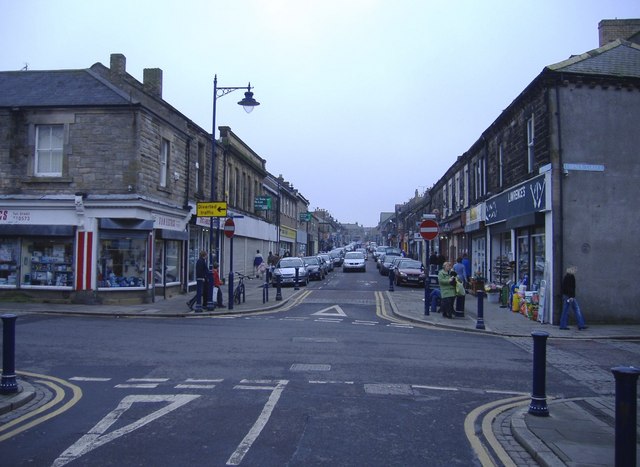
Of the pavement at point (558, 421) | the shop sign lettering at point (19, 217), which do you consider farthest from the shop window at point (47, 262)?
the pavement at point (558, 421)

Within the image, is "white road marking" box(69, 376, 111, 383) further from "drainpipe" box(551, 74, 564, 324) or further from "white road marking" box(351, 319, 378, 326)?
"drainpipe" box(551, 74, 564, 324)

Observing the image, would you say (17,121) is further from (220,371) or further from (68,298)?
(220,371)

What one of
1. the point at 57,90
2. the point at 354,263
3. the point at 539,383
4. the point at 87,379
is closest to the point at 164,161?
the point at 57,90

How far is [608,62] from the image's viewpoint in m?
17.3

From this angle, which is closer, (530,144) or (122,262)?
(530,144)

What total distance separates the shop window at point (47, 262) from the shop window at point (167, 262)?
3.04 metres

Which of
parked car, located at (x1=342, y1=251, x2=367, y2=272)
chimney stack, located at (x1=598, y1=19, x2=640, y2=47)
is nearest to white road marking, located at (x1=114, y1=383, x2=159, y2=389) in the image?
chimney stack, located at (x1=598, y1=19, x2=640, y2=47)

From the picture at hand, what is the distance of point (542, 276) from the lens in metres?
18.2

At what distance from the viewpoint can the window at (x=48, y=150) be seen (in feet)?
65.7

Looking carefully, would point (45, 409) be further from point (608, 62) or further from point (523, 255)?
point (608, 62)

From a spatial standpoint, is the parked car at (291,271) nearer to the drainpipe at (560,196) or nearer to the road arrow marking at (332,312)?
the road arrow marking at (332,312)

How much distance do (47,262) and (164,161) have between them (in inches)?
226

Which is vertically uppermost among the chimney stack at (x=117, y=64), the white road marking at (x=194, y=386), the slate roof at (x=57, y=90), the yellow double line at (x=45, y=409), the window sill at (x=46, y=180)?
the chimney stack at (x=117, y=64)

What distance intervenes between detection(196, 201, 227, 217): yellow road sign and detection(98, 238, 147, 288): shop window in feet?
8.72
